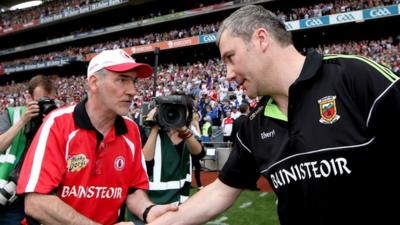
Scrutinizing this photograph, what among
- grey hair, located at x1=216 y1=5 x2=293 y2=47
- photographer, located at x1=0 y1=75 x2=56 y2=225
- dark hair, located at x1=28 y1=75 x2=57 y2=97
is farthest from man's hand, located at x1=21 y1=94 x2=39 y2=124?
grey hair, located at x1=216 y1=5 x2=293 y2=47

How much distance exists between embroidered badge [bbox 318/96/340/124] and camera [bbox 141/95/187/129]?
170cm

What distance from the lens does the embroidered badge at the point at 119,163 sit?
8.34 feet

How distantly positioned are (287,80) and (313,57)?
0.16 metres

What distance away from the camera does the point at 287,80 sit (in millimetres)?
1963

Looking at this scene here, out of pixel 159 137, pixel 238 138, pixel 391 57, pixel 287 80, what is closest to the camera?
pixel 287 80

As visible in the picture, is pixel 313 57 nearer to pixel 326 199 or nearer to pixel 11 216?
pixel 326 199

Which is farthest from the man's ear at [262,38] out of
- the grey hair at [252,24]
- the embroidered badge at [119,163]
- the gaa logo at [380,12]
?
the gaa logo at [380,12]

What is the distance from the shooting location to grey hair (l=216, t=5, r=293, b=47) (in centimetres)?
197

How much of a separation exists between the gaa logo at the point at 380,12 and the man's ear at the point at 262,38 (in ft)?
77.1

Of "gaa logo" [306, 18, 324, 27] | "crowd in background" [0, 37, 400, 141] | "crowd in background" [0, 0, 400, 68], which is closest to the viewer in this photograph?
"crowd in background" [0, 37, 400, 141]

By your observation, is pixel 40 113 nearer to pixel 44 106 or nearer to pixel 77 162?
pixel 44 106

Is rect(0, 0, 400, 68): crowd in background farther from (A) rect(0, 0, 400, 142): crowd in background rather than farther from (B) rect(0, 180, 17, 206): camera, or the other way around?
(B) rect(0, 180, 17, 206): camera

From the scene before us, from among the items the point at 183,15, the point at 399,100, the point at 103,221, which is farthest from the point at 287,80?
the point at 183,15

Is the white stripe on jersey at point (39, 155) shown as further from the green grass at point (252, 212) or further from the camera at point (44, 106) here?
the green grass at point (252, 212)
